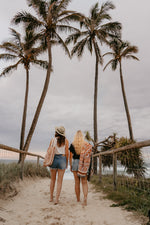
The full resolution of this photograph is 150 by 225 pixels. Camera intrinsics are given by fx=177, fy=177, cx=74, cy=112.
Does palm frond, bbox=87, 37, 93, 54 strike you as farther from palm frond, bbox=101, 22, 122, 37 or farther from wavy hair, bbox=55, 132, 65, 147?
wavy hair, bbox=55, 132, 65, 147

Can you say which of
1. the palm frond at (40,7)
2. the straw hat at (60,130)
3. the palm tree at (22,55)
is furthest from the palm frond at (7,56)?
the straw hat at (60,130)

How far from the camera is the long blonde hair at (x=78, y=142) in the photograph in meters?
4.20

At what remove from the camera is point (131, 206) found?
3293mm

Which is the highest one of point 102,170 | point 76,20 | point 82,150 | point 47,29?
point 76,20

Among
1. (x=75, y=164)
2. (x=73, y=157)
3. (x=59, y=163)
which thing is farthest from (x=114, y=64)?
(x=59, y=163)

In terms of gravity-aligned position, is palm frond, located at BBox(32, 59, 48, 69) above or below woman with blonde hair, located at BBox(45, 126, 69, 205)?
above

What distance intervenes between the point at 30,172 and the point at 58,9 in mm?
11701

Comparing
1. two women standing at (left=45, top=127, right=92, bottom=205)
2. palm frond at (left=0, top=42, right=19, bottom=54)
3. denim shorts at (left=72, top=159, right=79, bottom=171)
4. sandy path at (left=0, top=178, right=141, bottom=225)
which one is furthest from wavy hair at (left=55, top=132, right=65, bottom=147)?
palm frond at (left=0, top=42, right=19, bottom=54)

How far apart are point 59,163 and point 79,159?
477 millimetres

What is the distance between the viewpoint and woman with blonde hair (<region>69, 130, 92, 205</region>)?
4.02 meters

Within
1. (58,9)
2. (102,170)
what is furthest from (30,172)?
(58,9)

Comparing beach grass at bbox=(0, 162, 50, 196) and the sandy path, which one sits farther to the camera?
beach grass at bbox=(0, 162, 50, 196)

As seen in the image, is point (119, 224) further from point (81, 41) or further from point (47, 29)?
point (81, 41)

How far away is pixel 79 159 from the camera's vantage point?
4172 mm
